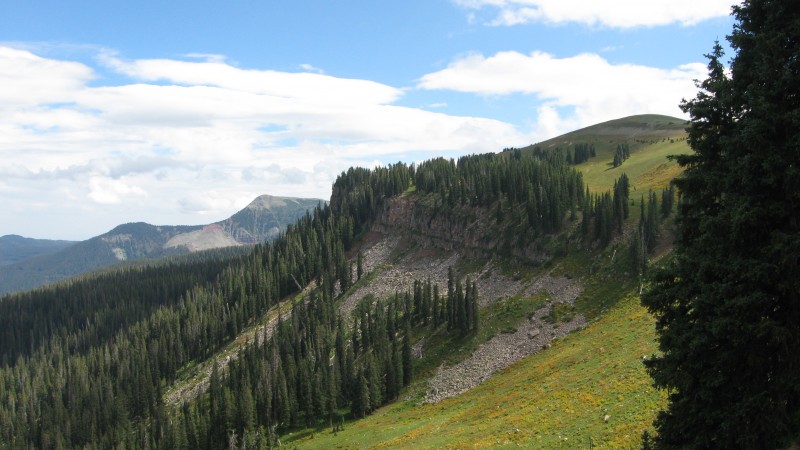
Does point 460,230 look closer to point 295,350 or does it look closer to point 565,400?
point 295,350

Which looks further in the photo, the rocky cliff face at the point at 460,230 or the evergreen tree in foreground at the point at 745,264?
the rocky cliff face at the point at 460,230

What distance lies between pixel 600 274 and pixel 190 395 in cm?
11942

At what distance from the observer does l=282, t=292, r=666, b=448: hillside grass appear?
3981 cm

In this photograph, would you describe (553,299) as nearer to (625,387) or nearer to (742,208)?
(625,387)

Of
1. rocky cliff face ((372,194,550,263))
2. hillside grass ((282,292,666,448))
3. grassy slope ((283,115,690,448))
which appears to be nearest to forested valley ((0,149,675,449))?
rocky cliff face ((372,194,550,263))

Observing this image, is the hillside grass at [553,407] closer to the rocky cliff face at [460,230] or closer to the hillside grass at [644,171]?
the rocky cliff face at [460,230]

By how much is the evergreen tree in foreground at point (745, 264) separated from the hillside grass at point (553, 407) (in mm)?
18411

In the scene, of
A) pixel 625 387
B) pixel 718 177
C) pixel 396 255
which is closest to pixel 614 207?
pixel 625 387

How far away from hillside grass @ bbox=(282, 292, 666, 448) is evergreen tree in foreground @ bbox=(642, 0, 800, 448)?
18411 millimetres

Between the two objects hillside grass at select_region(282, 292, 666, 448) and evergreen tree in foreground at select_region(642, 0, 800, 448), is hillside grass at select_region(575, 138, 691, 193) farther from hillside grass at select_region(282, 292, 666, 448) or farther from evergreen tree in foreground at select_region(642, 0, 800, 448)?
evergreen tree in foreground at select_region(642, 0, 800, 448)

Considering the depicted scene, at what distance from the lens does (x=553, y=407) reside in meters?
50.4

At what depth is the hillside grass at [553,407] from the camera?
39.8 metres

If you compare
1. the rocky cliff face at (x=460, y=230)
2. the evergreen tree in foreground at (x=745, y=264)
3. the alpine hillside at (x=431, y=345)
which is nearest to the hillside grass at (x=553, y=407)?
the alpine hillside at (x=431, y=345)

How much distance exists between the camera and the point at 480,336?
101 m
